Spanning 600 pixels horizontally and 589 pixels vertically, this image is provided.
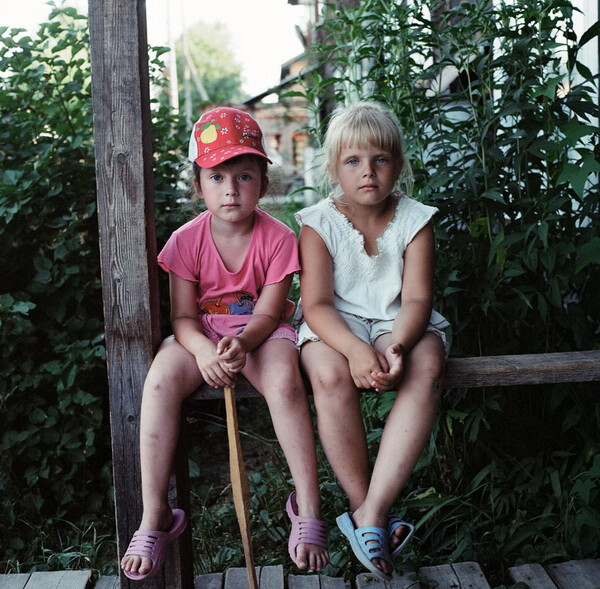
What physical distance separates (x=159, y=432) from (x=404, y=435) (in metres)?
0.69

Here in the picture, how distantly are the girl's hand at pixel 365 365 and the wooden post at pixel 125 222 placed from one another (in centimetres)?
60

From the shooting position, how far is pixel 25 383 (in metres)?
3.27

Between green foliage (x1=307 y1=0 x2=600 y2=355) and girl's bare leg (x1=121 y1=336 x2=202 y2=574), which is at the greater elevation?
green foliage (x1=307 y1=0 x2=600 y2=355)

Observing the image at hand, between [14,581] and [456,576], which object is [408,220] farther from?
[14,581]

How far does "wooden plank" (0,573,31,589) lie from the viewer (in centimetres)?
265

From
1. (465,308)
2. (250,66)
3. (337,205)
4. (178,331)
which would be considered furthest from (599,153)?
(250,66)

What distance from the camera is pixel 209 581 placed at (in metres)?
2.66

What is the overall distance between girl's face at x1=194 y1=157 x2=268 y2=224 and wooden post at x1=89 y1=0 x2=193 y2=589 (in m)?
0.18

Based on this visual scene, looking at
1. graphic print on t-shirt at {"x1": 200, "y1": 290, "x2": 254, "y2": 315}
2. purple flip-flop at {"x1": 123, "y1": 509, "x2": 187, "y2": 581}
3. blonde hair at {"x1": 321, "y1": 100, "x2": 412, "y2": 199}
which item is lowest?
purple flip-flop at {"x1": 123, "y1": 509, "x2": 187, "y2": 581}

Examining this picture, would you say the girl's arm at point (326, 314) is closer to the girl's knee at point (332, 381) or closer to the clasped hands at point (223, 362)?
the girl's knee at point (332, 381)

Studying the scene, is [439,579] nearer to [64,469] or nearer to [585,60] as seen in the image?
[64,469]

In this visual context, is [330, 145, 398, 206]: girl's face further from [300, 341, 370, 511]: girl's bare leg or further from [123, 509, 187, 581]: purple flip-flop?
[123, 509, 187, 581]: purple flip-flop

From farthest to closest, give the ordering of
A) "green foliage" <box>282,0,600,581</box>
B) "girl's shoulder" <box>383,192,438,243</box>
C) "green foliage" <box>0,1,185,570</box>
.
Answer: "green foliage" <box>0,1,185,570</box>
"green foliage" <box>282,0,600,581</box>
"girl's shoulder" <box>383,192,438,243</box>

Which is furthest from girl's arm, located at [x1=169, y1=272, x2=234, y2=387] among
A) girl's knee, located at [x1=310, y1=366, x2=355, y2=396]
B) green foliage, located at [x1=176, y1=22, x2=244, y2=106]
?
green foliage, located at [x1=176, y1=22, x2=244, y2=106]
